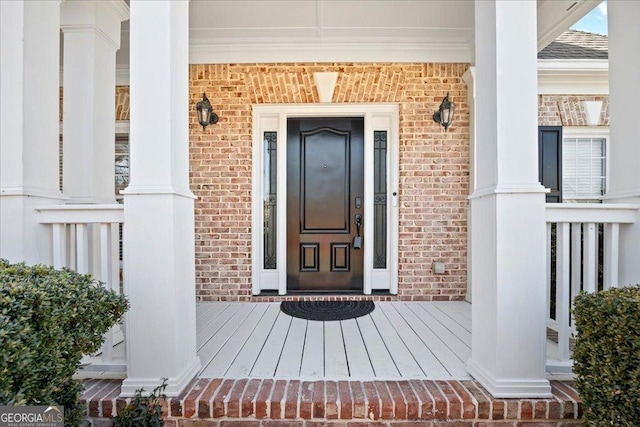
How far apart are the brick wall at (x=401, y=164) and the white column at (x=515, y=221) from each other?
6.35ft

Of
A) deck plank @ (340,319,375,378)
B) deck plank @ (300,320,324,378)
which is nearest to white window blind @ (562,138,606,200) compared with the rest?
deck plank @ (340,319,375,378)

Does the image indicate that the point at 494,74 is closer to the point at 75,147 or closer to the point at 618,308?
the point at 618,308

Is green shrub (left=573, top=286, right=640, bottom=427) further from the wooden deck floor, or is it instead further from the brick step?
the wooden deck floor

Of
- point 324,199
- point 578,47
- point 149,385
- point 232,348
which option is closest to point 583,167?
point 578,47

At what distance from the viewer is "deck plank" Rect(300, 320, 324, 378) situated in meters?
1.91

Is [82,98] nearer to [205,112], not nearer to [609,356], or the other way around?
[205,112]

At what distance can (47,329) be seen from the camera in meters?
Result: 1.22

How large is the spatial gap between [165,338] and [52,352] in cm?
53

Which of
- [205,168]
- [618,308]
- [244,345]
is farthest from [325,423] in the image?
[205,168]

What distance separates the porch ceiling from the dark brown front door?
784 mm

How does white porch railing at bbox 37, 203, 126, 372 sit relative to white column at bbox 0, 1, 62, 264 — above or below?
below

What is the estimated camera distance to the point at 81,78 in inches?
101

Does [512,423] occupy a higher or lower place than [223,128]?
lower

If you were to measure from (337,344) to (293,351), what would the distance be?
33cm
